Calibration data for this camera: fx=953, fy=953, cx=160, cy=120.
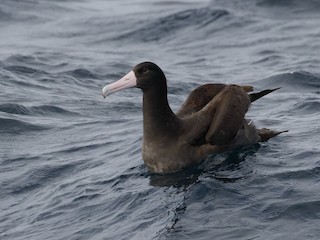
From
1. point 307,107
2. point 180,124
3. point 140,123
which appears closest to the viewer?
point 180,124

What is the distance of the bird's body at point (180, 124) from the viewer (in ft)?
31.4

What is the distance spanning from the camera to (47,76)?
16938 mm

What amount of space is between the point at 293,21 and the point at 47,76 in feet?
21.2

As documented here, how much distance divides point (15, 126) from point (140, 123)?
1701 millimetres

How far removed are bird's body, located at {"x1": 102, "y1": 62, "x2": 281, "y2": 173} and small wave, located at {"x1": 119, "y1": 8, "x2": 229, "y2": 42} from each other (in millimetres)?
11172

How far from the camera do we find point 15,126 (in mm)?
12875

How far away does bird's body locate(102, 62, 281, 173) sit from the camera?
31.4 feet

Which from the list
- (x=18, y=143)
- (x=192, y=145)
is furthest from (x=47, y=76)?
(x=192, y=145)

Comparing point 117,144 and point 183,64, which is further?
point 183,64

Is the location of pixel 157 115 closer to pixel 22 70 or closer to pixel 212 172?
pixel 212 172

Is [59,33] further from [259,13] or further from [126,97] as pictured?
[126,97]

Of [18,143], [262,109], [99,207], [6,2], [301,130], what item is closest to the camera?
[99,207]

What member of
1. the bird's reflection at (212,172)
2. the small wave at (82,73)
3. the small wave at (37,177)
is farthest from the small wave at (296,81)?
the small wave at (37,177)

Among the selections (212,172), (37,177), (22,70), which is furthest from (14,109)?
(212,172)
